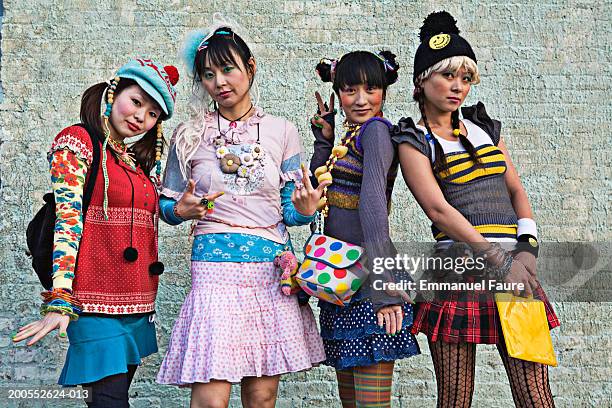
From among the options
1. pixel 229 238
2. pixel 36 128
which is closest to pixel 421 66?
pixel 229 238

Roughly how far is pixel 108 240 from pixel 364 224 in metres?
0.98

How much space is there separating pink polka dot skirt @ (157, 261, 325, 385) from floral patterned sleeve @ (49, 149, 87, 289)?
0.50 m

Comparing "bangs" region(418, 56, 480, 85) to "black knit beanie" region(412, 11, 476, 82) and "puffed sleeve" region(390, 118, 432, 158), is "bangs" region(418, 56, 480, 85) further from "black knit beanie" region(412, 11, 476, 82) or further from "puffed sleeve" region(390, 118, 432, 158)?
"puffed sleeve" region(390, 118, 432, 158)

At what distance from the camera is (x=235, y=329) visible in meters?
2.85

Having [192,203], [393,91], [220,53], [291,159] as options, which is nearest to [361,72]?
[291,159]

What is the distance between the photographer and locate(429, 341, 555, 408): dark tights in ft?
8.83

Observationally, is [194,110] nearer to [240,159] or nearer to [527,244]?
[240,159]

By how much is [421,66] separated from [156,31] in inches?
84.6

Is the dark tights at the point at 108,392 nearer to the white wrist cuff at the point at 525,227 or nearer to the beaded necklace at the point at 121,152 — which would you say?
the beaded necklace at the point at 121,152

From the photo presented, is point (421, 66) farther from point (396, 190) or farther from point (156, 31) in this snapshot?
point (156, 31)
